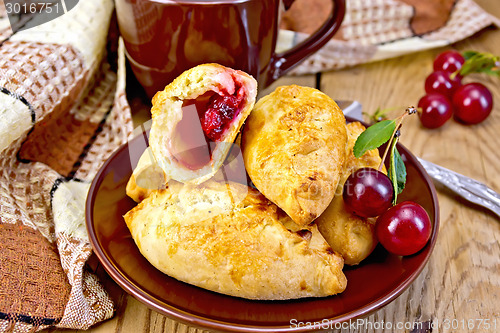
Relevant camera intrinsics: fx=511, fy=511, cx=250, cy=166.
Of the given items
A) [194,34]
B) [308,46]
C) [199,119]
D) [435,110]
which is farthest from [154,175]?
[435,110]

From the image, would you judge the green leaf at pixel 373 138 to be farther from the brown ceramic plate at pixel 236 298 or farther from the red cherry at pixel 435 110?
the red cherry at pixel 435 110

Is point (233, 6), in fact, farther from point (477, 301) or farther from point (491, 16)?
point (491, 16)

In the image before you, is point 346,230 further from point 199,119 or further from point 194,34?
point 194,34

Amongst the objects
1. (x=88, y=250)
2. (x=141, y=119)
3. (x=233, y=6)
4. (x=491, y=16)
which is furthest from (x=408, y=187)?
(x=491, y=16)

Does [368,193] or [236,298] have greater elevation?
[368,193]

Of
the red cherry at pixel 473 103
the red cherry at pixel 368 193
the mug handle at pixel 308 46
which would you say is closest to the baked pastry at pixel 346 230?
the red cherry at pixel 368 193

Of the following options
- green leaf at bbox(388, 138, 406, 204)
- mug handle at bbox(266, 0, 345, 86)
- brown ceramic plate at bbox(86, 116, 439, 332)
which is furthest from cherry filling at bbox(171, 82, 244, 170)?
mug handle at bbox(266, 0, 345, 86)

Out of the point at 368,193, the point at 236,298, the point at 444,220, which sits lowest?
the point at 444,220
